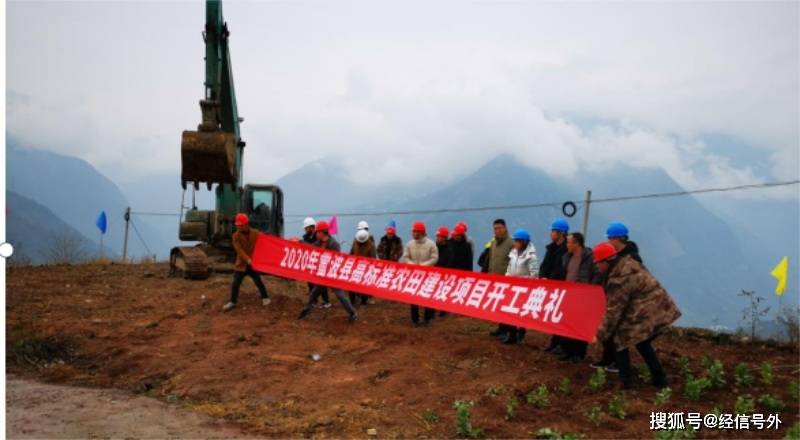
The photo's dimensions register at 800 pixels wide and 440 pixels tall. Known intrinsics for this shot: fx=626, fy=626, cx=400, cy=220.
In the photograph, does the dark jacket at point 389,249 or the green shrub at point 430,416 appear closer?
the green shrub at point 430,416

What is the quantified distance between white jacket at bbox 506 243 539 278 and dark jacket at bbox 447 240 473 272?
65.7 inches

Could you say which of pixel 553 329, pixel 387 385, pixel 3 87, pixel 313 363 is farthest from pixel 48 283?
pixel 3 87

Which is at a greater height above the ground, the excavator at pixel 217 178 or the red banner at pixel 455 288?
the excavator at pixel 217 178

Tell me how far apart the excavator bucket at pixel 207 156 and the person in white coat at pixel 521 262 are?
5.78 meters

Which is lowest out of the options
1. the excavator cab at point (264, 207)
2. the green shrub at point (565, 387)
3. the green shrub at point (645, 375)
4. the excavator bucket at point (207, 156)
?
the green shrub at point (565, 387)

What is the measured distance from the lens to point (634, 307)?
7000 millimetres

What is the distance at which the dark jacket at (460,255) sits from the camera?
419 inches

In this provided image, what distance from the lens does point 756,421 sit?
6.13 meters

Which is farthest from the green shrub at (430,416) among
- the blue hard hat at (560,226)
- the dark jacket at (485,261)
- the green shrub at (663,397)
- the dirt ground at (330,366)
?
the dark jacket at (485,261)

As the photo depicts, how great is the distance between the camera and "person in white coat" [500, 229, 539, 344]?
8.91 metres

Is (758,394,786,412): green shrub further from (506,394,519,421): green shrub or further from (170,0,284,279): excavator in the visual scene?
(170,0,284,279): excavator

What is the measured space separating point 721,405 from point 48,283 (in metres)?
14.1

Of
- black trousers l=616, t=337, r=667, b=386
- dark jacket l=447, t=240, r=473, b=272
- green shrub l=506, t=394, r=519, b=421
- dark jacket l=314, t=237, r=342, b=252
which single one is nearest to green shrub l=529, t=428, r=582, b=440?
green shrub l=506, t=394, r=519, b=421

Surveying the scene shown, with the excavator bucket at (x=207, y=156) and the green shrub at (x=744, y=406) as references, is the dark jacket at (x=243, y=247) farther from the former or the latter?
the green shrub at (x=744, y=406)
